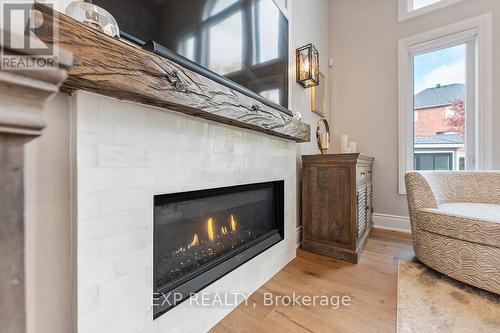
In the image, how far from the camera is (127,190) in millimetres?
802

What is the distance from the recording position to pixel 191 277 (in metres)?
1.10

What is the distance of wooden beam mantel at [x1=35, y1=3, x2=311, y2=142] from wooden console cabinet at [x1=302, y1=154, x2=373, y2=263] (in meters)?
1.20

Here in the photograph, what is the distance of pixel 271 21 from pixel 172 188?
1.45 meters

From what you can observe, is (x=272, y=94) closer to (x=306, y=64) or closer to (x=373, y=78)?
(x=306, y=64)

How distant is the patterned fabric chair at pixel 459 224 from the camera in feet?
4.66

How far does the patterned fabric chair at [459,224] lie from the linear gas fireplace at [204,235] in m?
1.12

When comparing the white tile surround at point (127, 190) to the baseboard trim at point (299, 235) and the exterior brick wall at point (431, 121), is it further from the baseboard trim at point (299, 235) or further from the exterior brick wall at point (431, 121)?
the exterior brick wall at point (431, 121)

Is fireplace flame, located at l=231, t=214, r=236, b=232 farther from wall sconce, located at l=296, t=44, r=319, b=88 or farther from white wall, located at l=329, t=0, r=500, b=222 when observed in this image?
white wall, located at l=329, t=0, r=500, b=222

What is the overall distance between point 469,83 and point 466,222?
70.4 inches

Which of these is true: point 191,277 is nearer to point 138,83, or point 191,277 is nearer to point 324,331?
point 324,331

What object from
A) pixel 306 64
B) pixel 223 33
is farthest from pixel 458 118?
pixel 223 33

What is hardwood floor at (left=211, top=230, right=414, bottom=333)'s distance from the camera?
1.15 metres

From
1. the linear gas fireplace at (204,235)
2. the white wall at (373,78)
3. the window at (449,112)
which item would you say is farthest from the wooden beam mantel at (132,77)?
the window at (449,112)

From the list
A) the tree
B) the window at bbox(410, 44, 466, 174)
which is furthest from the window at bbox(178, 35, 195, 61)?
the tree
